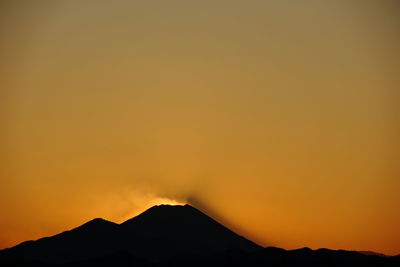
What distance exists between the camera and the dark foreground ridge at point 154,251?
154m

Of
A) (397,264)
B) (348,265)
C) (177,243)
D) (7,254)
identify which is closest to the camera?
(397,264)

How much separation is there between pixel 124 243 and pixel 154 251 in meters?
7.71

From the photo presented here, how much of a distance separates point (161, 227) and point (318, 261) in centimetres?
5670

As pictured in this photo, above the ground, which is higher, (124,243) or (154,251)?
(124,243)

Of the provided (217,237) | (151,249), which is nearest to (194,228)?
(217,237)

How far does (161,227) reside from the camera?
197 m

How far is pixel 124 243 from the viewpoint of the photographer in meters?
182

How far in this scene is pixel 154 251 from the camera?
18238cm

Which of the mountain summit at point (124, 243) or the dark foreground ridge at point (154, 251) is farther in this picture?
the mountain summit at point (124, 243)

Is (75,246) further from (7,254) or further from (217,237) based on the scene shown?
(217,237)

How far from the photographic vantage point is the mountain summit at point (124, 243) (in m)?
176

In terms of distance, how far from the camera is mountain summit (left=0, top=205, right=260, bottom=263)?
176m

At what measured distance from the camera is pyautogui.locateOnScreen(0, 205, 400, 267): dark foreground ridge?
154m

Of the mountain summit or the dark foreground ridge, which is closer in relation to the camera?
the dark foreground ridge
